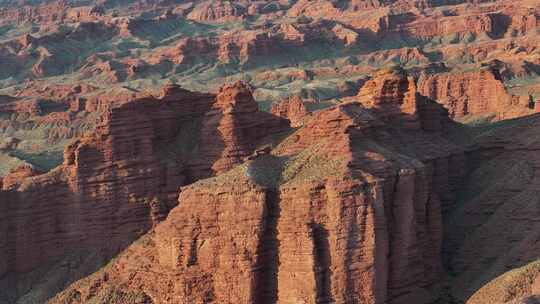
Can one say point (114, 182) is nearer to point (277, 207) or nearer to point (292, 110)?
point (277, 207)

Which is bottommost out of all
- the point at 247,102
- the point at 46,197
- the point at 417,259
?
the point at 417,259

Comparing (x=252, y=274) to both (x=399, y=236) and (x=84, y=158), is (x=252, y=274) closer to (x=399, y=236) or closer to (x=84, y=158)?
(x=399, y=236)

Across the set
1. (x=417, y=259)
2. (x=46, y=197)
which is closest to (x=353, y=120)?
(x=417, y=259)

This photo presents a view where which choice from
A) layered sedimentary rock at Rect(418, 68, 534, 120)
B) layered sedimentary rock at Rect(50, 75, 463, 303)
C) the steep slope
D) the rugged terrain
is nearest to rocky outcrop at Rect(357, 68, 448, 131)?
the rugged terrain

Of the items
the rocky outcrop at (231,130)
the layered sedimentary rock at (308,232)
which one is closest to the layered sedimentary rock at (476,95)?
the rocky outcrop at (231,130)

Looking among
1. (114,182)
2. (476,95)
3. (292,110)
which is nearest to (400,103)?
(114,182)

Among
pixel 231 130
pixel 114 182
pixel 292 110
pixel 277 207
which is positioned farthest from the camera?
pixel 292 110

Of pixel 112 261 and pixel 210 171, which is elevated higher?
pixel 210 171

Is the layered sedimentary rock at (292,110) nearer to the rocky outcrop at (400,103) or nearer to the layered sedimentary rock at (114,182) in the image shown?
the rocky outcrop at (400,103)
